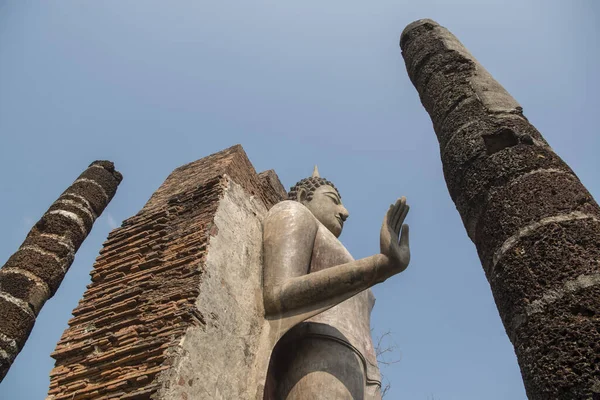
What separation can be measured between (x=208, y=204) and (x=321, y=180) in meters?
1.48

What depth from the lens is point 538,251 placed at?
3.26m

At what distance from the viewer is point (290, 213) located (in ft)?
16.9

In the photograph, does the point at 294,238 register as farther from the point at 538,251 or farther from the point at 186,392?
the point at 538,251

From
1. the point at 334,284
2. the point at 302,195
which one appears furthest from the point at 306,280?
the point at 302,195

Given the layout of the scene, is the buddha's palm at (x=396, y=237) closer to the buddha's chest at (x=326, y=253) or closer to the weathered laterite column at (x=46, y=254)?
the buddha's chest at (x=326, y=253)

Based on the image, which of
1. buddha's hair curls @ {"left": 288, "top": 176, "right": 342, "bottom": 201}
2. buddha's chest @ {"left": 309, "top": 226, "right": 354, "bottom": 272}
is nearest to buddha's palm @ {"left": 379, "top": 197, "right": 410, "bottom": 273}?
A: buddha's chest @ {"left": 309, "top": 226, "right": 354, "bottom": 272}

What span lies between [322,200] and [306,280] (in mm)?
1524

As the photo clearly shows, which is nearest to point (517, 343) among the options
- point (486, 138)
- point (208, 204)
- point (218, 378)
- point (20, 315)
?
point (486, 138)

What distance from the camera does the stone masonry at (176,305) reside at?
3668 mm

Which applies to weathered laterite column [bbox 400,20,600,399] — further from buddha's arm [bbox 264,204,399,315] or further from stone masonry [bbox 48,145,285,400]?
stone masonry [bbox 48,145,285,400]

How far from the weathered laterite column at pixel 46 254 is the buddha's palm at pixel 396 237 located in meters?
4.12

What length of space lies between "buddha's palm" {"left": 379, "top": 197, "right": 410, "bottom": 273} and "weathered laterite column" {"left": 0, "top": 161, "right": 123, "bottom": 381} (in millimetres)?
4123

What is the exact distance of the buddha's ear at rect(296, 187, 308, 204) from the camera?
5867 mm

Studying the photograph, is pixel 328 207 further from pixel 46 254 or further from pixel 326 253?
pixel 46 254
